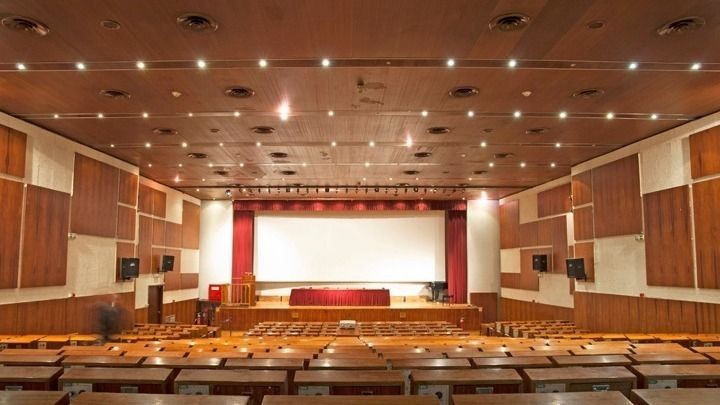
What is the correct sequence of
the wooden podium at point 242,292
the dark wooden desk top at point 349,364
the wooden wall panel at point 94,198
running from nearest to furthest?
1. the dark wooden desk top at point 349,364
2. the wooden wall panel at point 94,198
3. the wooden podium at point 242,292

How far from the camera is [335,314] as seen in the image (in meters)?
18.0

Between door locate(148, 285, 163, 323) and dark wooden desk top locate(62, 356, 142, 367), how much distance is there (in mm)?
13408

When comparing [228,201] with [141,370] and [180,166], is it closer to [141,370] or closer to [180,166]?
[180,166]

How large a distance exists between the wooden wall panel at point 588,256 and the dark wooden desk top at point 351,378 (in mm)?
11908

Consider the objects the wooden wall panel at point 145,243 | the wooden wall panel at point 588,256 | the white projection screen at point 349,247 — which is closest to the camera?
the wooden wall panel at point 588,256

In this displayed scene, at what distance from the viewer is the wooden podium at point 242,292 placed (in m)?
18.6

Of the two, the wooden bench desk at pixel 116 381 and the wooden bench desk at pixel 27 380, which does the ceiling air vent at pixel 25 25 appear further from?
the wooden bench desk at pixel 116 381

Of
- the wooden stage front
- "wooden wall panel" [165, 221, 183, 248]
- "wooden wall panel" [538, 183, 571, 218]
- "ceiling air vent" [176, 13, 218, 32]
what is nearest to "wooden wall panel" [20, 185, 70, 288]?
"ceiling air vent" [176, 13, 218, 32]

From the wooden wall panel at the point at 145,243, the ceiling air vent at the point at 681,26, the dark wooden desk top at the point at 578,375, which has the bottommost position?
the dark wooden desk top at the point at 578,375

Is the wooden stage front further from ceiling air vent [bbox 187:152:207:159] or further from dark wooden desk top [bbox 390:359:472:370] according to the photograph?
dark wooden desk top [bbox 390:359:472:370]

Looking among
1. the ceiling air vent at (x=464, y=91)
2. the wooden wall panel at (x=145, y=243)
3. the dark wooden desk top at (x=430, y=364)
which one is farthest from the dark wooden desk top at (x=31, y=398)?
the wooden wall panel at (x=145, y=243)

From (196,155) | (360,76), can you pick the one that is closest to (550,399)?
(360,76)

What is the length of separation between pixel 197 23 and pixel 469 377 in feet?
16.1

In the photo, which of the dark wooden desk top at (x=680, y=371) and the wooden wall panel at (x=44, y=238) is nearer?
the dark wooden desk top at (x=680, y=371)
